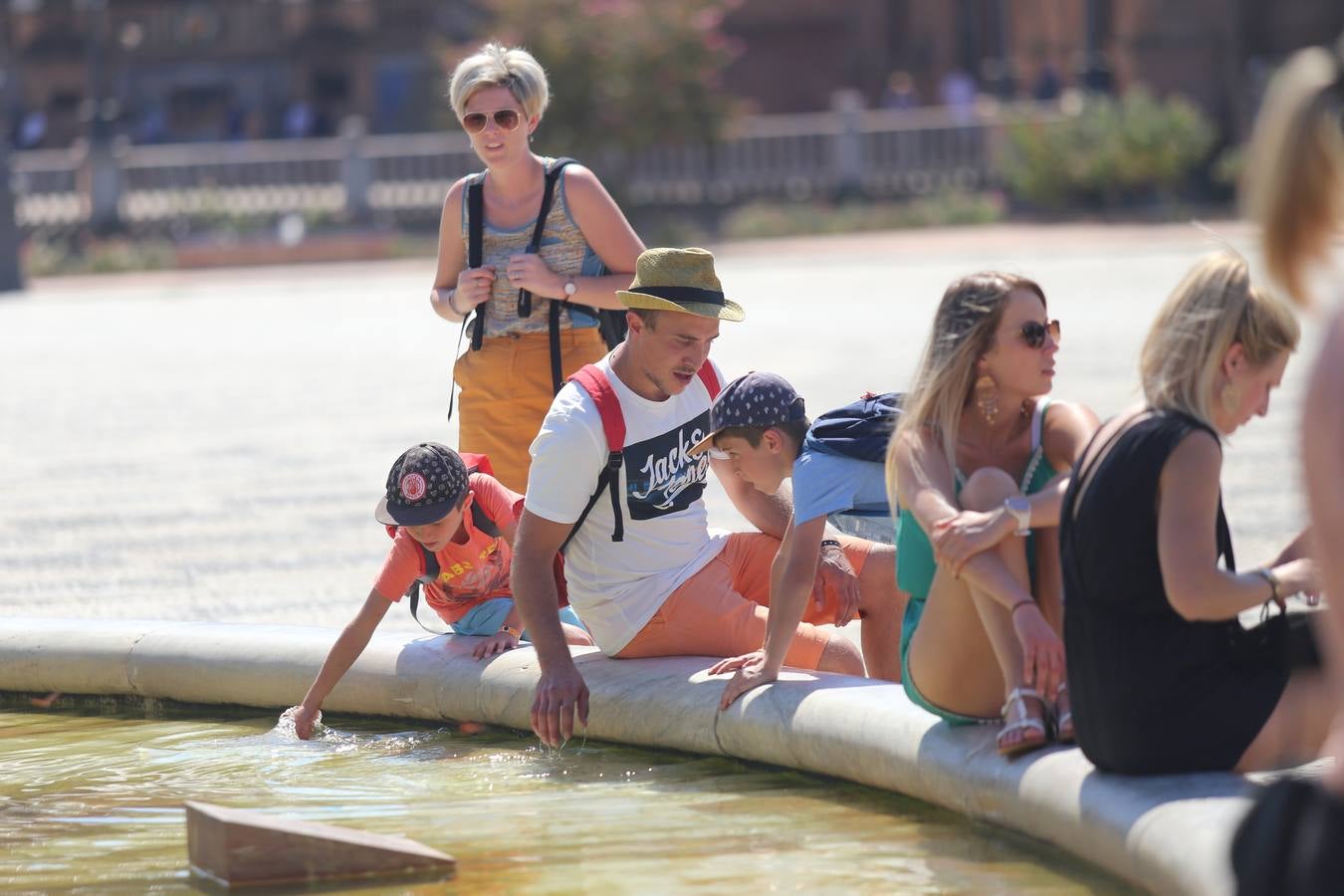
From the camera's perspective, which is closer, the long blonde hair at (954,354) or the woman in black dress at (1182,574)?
the woman in black dress at (1182,574)

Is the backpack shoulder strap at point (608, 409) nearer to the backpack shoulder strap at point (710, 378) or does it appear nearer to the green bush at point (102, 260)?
the backpack shoulder strap at point (710, 378)

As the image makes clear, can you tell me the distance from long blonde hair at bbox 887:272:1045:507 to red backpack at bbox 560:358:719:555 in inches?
33.8

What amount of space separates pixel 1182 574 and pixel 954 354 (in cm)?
79

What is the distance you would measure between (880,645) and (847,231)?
24.6 meters

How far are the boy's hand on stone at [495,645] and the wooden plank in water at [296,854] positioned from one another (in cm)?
125

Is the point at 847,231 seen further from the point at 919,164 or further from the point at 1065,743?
the point at 1065,743

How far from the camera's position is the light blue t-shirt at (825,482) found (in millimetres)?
5184

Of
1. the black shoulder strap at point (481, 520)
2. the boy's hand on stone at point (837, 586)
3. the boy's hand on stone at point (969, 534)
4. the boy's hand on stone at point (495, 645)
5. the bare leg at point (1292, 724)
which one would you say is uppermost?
the black shoulder strap at point (481, 520)

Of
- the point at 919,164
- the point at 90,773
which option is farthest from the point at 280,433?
the point at 919,164

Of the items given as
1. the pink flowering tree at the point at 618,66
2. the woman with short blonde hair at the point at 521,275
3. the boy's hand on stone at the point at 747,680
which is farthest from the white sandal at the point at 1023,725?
the pink flowering tree at the point at 618,66

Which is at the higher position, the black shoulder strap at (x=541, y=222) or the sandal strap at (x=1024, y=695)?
the black shoulder strap at (x=541, y=222)

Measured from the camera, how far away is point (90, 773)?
18.2 feet

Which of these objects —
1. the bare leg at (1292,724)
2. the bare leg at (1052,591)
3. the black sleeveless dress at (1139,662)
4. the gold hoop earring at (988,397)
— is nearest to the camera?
the black sleeveless dress at (1139,662)

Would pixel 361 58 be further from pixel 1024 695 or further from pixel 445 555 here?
pixel 1024 695
